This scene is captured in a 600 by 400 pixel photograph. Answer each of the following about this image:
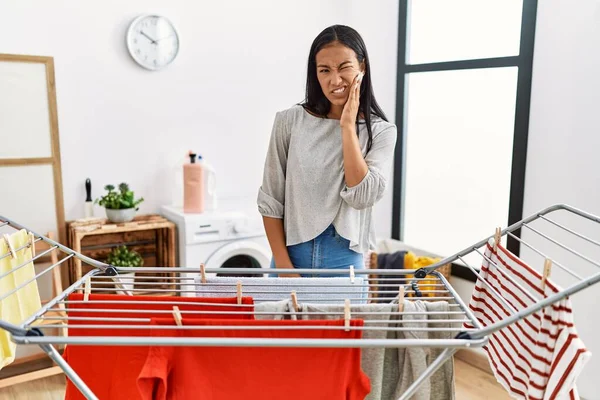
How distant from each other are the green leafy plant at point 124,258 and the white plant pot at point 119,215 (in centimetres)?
16

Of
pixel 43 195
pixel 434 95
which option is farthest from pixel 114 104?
pixel 434 95

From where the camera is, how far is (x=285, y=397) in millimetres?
1186

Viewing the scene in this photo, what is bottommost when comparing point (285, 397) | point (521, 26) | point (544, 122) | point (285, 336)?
point (285, 397)

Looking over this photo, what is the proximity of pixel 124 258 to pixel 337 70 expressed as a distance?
6.56 ft

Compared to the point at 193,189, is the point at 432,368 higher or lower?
lower

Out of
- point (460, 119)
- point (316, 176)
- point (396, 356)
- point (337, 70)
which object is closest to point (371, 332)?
point (396, 356)

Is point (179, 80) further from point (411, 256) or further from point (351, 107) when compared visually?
point (351, 107)

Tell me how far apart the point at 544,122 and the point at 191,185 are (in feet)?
6.54

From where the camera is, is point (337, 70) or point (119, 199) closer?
point (337, 70)

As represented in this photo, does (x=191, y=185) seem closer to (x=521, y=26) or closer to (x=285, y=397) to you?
(x=521, y=26)

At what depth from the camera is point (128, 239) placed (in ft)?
10.7

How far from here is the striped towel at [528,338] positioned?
1.06 meters

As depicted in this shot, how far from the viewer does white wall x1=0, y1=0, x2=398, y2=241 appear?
10.5 feet

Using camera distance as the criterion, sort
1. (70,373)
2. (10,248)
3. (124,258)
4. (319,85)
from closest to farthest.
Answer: (70,373) < (10,248) < (319,85) < (124,258)
